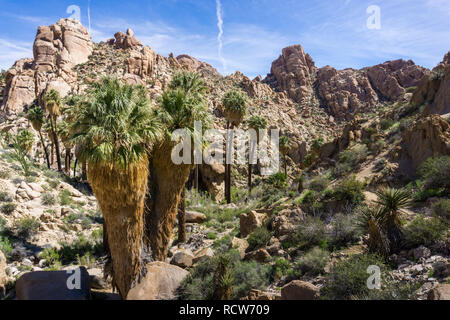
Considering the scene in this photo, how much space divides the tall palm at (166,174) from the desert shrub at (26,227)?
370 inches

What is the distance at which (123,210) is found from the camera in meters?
8.66

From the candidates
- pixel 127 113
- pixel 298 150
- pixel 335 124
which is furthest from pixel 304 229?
pixel 335 124

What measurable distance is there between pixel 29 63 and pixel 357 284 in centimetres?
8482

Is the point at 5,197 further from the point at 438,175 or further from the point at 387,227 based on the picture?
the point at 438,175

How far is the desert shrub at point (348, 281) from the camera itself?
7.10 meters

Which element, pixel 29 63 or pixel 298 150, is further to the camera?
pixel 29 63

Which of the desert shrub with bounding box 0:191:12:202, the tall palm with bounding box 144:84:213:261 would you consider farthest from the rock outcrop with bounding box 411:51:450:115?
the desert shrub with bounding box 0:191:12:202

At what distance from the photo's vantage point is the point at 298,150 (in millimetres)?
60031

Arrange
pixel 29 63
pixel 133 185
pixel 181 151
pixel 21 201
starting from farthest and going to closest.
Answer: pixel 29 63, pixel 21 201, pixel 181 151, pixel 133 185

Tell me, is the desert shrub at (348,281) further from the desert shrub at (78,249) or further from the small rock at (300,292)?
the desert shrub at (78,249)

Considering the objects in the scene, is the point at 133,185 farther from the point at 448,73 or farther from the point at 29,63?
the point at 29,63

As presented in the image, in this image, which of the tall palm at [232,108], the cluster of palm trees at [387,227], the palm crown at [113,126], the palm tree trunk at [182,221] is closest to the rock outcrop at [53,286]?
the palm crown at [113,126]

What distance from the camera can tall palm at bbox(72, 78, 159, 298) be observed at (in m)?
8.20

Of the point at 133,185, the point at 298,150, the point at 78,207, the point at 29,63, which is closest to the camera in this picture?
the point at 133,185
